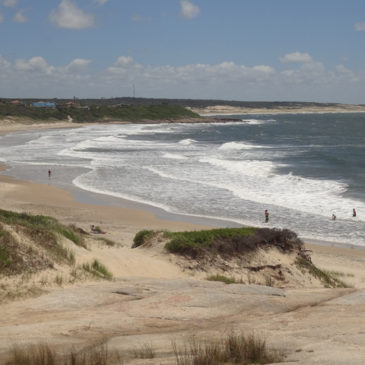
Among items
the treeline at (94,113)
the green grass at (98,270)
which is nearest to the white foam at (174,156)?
the green grass at (98,270)

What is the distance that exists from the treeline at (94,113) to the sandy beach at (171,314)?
4624 inches

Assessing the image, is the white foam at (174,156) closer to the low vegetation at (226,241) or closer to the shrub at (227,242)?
the low vegetation at (226,241)

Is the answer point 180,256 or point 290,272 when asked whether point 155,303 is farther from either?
point 290,272

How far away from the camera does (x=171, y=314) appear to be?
9758 mm

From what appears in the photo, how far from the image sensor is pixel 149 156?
193ft

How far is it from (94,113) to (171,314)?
14846 centimetres

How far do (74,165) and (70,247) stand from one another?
37388mm

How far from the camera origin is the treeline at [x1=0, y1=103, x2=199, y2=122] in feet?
443

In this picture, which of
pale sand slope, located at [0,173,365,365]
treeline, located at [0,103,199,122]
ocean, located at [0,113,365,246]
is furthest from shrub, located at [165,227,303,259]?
treeline, located at [0,103,199,122]

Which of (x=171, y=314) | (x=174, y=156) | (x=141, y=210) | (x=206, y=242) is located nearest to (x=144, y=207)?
(x=141, y=210)

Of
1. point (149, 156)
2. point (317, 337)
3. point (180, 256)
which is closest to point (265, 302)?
point (317, 337)

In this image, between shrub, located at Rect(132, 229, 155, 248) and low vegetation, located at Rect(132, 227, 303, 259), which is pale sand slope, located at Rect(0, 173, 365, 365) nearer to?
low vegetation, located at Rect(132, 227, 303, 259)

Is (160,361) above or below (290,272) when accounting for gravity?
above

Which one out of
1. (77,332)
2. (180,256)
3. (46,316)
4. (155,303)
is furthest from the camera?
(180,256)
